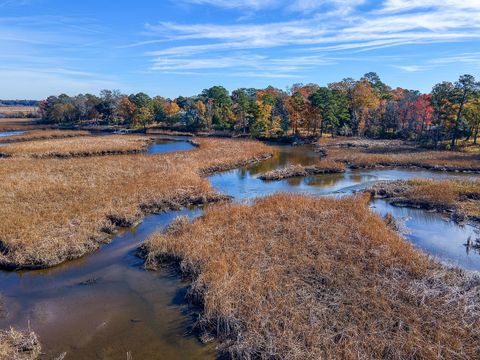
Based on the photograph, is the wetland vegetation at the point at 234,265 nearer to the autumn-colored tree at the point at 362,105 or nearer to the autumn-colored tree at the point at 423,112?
the autumn-colored tree at the point at 423,112

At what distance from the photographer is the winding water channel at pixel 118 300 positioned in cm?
1162

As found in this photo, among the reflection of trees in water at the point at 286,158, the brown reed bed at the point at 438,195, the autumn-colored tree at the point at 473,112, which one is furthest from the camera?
the autumn-colored tree at the point at 473,112

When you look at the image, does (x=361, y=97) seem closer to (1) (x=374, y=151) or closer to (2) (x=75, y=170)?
(1) (x=374, y=151)

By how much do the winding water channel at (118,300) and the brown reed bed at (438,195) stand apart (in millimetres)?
1784

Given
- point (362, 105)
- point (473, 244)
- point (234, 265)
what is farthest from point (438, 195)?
point (362, 105)

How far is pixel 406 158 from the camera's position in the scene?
46.4 metres

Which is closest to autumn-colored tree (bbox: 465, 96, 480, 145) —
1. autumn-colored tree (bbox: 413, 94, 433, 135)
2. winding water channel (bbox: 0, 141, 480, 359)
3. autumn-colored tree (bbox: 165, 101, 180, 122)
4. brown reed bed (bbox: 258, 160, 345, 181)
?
autumn-colored tree (bbox: 413, 94, 433, 135)

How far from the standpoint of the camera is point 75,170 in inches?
1453

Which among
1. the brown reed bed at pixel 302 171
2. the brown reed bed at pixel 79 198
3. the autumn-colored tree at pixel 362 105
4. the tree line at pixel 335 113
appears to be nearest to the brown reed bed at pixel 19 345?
the brown reed bed at pixel 79 198

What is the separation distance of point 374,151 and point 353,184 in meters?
22.3

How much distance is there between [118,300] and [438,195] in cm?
2546

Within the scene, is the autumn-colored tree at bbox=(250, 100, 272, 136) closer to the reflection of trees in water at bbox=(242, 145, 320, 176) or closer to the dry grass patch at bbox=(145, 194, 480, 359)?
the reflection of trees in water at bbox=(242, 145, 320, 176)

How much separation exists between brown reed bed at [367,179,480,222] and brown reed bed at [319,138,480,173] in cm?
1152

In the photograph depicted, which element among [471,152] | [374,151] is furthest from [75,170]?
[471,152]
